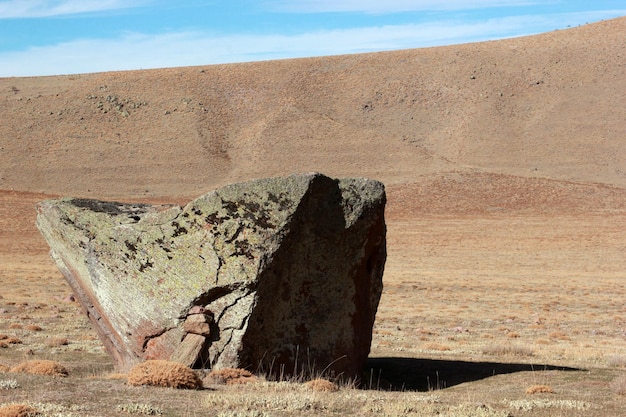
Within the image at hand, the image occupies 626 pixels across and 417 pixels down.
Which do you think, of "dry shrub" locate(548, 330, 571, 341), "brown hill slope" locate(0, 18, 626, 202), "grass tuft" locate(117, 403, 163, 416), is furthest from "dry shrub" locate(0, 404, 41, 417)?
A: "brown hill slope" locate(0, 18, 626, 202)

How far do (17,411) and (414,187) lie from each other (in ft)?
222

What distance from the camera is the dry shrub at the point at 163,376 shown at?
1057 centimetres

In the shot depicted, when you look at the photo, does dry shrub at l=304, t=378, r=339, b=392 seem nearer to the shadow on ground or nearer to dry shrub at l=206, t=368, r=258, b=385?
dry shrub at l=206, t=368, r=258, b=385

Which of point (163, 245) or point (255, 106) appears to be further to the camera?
point (255, 106)

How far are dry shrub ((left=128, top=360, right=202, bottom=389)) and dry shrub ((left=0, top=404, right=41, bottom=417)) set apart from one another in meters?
2.35

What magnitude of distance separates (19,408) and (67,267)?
6.96m

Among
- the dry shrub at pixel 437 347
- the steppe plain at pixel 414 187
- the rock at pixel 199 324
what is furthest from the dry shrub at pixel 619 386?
the dry shrub at pixel 437 347

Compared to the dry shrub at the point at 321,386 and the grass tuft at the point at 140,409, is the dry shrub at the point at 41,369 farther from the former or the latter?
the dry shrub at the point at 321,386

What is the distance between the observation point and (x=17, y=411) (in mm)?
7992

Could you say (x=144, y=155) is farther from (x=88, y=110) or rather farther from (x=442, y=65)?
(x=442, y=65)

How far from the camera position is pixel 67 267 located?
1480 centimetres

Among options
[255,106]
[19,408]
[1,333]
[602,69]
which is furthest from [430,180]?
[19,408]

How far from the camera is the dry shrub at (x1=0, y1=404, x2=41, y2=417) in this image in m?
7.92

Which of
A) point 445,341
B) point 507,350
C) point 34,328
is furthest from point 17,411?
point 445,341
